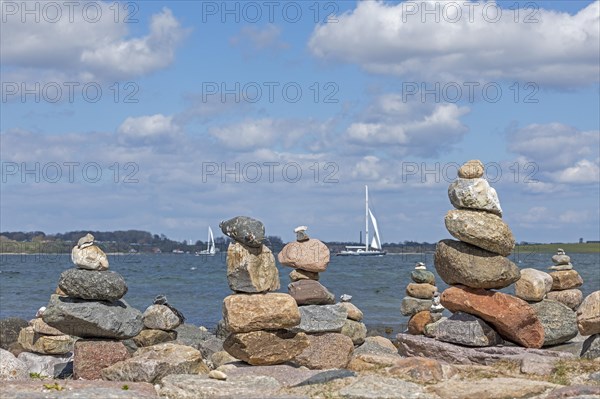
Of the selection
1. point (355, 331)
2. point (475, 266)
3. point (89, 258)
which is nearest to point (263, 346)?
point (89, 258)

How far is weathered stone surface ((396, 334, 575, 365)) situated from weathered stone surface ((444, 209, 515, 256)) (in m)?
1.78

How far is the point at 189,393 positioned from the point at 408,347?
6041 mm

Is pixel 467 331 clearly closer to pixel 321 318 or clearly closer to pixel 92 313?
pixel 321 318

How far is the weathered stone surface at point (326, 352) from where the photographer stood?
17484mm

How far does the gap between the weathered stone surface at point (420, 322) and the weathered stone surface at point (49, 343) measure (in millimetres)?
8399

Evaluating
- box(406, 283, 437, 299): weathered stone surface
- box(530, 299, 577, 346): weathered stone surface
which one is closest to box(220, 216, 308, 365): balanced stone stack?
box(530, 299, 577, 346): weathered stone surface

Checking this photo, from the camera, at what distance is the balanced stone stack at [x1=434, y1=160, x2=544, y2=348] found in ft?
57.2

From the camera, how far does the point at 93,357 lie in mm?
16859

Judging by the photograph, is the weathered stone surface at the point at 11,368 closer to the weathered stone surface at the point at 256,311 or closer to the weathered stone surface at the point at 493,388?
the weathered stone surface at the point at 256,311

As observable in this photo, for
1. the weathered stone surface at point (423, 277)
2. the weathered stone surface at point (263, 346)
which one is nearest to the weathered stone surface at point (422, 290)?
the weathered stone surface at point (423, 277)

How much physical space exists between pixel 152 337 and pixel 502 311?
9.85m

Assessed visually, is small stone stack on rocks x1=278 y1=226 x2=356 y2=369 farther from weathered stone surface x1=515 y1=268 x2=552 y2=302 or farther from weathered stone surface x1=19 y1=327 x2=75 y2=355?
weathered stone surface x1=19 y1=327 x2=75 y2=355

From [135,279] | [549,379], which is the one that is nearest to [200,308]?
[135,279]

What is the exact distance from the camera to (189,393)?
13562 mm
